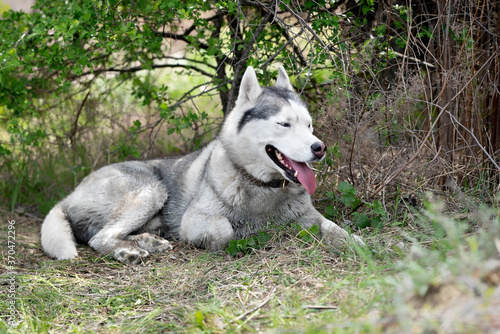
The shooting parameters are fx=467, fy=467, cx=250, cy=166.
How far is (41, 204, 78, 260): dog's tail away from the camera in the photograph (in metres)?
3.80

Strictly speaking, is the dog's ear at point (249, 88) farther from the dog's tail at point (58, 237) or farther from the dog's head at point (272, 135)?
the dog's tail at point (58, 237)

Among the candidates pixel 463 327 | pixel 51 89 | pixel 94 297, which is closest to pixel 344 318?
pixel 463 327

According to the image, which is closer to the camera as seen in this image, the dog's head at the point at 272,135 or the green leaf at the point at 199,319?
the green leaf at the point at 199,319

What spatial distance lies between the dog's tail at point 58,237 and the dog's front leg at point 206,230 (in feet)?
3.03

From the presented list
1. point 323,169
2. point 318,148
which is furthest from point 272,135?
point 323,169

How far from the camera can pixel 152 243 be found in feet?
13.0

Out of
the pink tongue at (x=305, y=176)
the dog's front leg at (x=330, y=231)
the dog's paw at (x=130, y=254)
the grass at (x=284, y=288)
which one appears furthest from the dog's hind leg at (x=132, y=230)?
the pink tongue at (x=305, y=176)

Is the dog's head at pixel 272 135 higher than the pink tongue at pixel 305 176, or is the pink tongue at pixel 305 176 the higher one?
the dog's head at pixel 272 135

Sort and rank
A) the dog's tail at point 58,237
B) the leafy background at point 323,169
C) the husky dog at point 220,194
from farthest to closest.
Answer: the dog's tail at point 58,237, the husky dog at point 220,194, the leafy background at point 323,169

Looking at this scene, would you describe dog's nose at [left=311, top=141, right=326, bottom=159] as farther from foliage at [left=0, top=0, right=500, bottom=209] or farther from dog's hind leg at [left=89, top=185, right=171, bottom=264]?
dog's hind leg at [left=89, top=185, right=171, bottom=264]

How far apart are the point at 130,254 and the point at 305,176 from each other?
1.51m

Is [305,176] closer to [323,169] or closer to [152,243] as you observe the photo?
[323,169]

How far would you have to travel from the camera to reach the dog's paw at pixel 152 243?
3928 mm

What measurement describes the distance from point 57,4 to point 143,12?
993 mm
